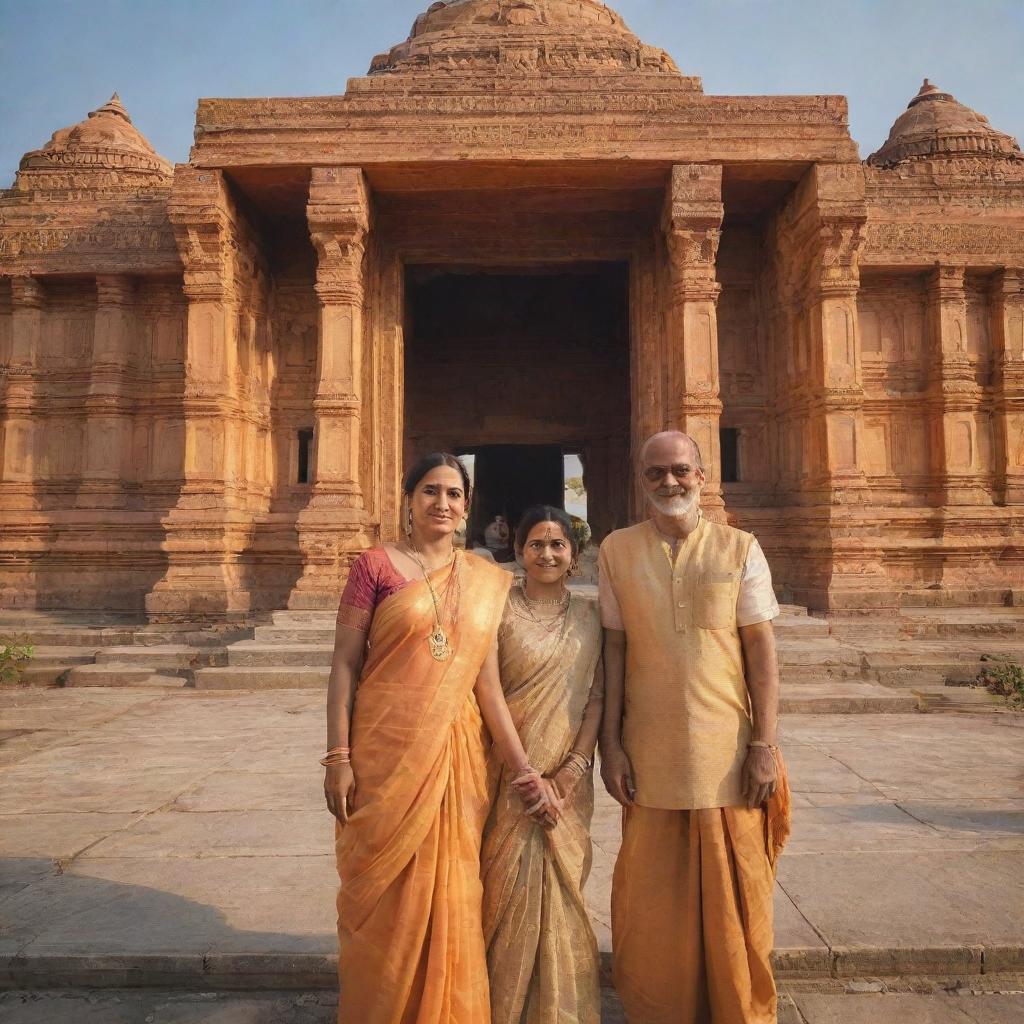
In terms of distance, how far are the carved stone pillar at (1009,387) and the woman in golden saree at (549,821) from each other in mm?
9941

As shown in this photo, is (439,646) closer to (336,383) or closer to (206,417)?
(336,383)

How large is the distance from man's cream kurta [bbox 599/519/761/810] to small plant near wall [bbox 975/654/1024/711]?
5.82m

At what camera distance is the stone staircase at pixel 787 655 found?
7.00 meters

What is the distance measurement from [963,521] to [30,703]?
10588 millimetres

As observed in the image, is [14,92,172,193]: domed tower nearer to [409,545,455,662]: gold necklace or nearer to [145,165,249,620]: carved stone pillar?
[145,165,249,620]: carved stone pillar

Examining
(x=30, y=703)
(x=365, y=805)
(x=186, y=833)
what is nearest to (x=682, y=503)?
(x=365, y=805)

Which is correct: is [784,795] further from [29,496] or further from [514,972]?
[29,496]

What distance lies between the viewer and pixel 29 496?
34.3 ft

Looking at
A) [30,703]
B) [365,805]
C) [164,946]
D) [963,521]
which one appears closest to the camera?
[365,805]

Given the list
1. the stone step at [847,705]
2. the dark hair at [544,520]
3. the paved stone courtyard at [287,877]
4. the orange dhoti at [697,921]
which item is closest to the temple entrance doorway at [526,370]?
the stone step at [847,705]

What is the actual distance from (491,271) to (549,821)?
10698mm

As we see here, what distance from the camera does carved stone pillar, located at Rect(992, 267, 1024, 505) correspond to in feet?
33.4

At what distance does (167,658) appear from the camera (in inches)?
320

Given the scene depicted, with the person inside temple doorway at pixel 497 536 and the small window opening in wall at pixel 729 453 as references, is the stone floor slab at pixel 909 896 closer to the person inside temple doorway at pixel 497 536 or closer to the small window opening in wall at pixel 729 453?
the small window opening in wall at pixel 729 453
